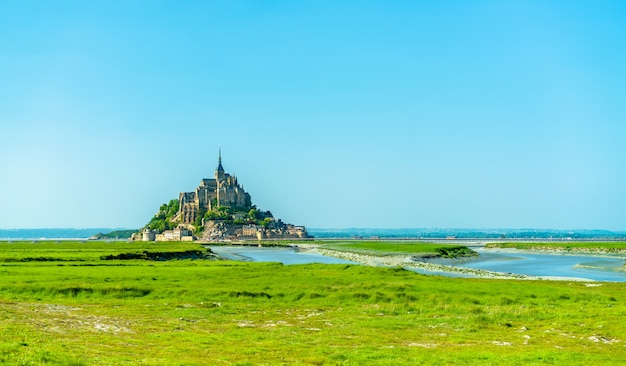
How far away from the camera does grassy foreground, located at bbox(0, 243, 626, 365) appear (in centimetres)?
1809

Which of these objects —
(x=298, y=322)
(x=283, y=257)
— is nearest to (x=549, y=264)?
(x=283, y=257)

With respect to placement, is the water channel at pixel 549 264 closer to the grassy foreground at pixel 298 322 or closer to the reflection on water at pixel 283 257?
the reflection on water at pixel 283 257

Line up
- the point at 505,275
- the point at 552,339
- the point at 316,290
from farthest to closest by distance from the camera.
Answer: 1. the point at 505,275
2. the point at 316,290
3. the point at 552,339

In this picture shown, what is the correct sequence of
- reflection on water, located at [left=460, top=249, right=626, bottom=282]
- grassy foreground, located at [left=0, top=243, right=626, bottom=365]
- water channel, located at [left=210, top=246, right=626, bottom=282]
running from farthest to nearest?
water channel, located at [left=210, top=246, right=626, bottom=282]
reflection on water, located at [left=460, top=249, right=626, bottom=282]
grassy foreground, located at [left=0, top=243, right=626, bottom=365]

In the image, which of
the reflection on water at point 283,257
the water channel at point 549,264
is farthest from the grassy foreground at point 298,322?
the reflection on water at point 283,257

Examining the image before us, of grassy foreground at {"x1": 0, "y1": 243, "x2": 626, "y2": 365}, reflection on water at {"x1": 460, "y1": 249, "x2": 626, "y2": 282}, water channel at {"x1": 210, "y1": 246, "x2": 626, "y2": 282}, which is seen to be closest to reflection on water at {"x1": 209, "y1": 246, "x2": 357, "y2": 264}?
water channel at {"x1": 210, "y1": 246, "x2": 626, "y2": 282}

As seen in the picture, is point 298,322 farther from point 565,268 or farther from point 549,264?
point 549,264

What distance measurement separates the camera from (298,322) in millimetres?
25578

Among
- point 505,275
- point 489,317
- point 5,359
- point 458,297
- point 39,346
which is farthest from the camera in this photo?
point 505,275

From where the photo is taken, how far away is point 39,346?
17828 millimetres

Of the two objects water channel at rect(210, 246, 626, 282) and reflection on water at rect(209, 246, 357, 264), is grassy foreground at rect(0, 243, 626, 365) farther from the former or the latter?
reflection on water at rect(209, 246, 357, 264)

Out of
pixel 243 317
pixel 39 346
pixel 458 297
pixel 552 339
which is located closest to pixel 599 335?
pixel 552 339

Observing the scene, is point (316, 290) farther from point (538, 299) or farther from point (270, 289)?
point (538, 299)

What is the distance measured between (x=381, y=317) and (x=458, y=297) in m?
7.48
